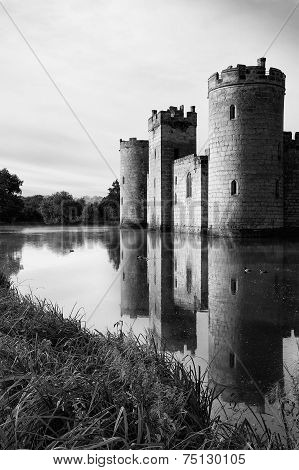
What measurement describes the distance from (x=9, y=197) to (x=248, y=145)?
40347 mm

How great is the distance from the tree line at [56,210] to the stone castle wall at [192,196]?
2700 centimetres

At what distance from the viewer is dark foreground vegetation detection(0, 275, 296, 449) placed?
284cm

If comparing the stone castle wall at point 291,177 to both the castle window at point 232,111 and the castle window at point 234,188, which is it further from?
the castle window at point 232,111

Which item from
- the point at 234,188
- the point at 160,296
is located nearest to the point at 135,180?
the point at 234,188

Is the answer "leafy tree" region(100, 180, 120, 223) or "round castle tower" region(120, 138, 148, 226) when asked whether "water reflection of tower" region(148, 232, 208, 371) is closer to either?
"round castle tower" region(120, 138, 148, 226)

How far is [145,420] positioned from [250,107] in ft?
72.3

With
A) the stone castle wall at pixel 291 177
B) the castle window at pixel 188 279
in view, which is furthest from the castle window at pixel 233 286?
the stone castle wall at pixel 291 177

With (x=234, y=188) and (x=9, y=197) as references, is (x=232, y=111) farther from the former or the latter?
(x=9, y=197)


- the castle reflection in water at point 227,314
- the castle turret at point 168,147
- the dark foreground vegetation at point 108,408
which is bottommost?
the castle reflection in water at point 227,314

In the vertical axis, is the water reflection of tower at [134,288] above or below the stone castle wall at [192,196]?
below

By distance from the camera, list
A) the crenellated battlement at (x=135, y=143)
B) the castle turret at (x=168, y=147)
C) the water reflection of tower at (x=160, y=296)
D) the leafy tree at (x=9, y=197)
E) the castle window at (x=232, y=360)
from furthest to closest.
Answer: the leafy tree at (x=9, y=197) < the crenellated battlement at (x=135, y=143) < the castle turret at (x=168, y=147) < the water reflection of tower at (x=160, y=296) < the castle window at (x=232, y=360)

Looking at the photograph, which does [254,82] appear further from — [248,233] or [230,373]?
[230,373]

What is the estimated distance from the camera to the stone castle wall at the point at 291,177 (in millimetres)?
25953
